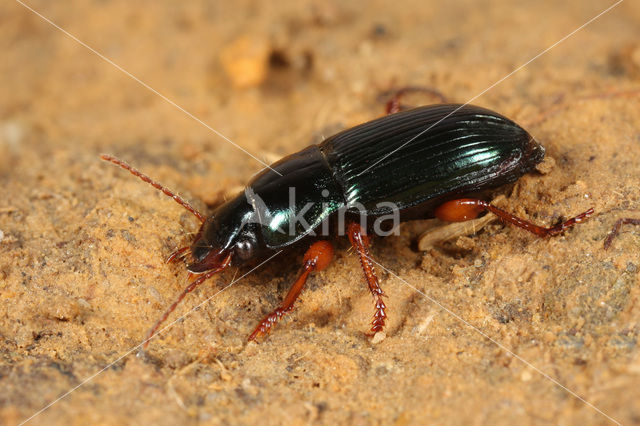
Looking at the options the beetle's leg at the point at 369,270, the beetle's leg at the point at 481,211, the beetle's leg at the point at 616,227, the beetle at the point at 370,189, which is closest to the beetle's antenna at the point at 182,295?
the beetle at the point at 370,189

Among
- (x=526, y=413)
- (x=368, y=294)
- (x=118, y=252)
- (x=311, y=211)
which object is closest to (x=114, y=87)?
(x=118, y=252)

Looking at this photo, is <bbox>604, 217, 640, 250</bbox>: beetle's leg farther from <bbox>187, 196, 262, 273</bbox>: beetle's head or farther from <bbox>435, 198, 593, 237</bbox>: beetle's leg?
<bbox>187, 196, 262, 273</bbox>: beetle's head

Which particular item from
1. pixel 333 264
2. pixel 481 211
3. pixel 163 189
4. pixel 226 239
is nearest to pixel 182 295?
pixel 226 239

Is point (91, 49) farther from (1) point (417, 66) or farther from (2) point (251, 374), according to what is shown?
(2) point (251, 374)

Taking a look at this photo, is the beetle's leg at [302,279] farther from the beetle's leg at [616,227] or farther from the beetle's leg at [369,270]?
the beetle's leg at [616,227]

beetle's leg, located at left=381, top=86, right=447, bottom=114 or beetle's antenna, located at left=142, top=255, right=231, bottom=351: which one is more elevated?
beetle's leg, located at left=381, top=86, right=447, bottom=114

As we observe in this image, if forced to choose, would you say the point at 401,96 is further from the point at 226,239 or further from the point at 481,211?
the point at 226,239

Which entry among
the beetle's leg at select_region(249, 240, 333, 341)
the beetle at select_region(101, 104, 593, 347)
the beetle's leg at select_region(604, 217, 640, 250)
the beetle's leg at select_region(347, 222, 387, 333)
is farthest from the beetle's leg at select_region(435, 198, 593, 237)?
the beetle's leg at select_region(249, 240, 333, 341)
